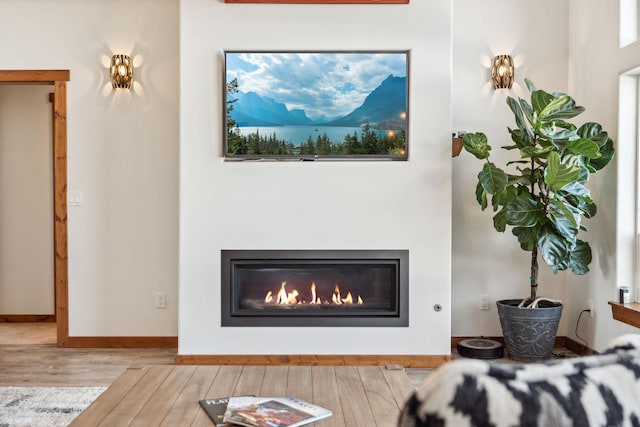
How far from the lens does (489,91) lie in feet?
15.6

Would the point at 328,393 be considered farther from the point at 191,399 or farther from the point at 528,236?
the point at 528,236

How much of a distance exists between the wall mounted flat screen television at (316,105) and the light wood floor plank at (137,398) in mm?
2164

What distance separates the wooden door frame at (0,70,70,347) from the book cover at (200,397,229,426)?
309 cm

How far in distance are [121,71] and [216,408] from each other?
3.35 meters

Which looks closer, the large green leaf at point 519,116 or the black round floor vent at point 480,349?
the large green leaf at point 519,116

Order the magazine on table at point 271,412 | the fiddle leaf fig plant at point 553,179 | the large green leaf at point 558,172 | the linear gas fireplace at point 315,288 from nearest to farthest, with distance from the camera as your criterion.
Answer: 1. the magazine on table at point 271,412
2. the large green leaf at point 558,172
3. the fiddle leaf fig plant at point 553,179
4. the linear gas fireplace at point 315,288

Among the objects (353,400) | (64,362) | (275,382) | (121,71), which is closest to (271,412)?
(353,400)

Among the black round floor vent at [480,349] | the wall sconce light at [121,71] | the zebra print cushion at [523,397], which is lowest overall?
the black round floor vent at [480,349]

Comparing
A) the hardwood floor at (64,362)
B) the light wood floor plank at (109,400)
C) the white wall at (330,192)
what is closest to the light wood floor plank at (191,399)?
the light wood floor plank at (109,400)

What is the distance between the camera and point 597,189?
426 centimetres

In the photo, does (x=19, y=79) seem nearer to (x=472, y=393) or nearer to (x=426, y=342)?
(x=426, y=342)

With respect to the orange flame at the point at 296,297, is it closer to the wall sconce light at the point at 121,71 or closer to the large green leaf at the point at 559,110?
the large green leaf at the point at 559,110

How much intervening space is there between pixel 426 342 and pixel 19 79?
3523 mm

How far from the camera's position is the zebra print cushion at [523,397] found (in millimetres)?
776
